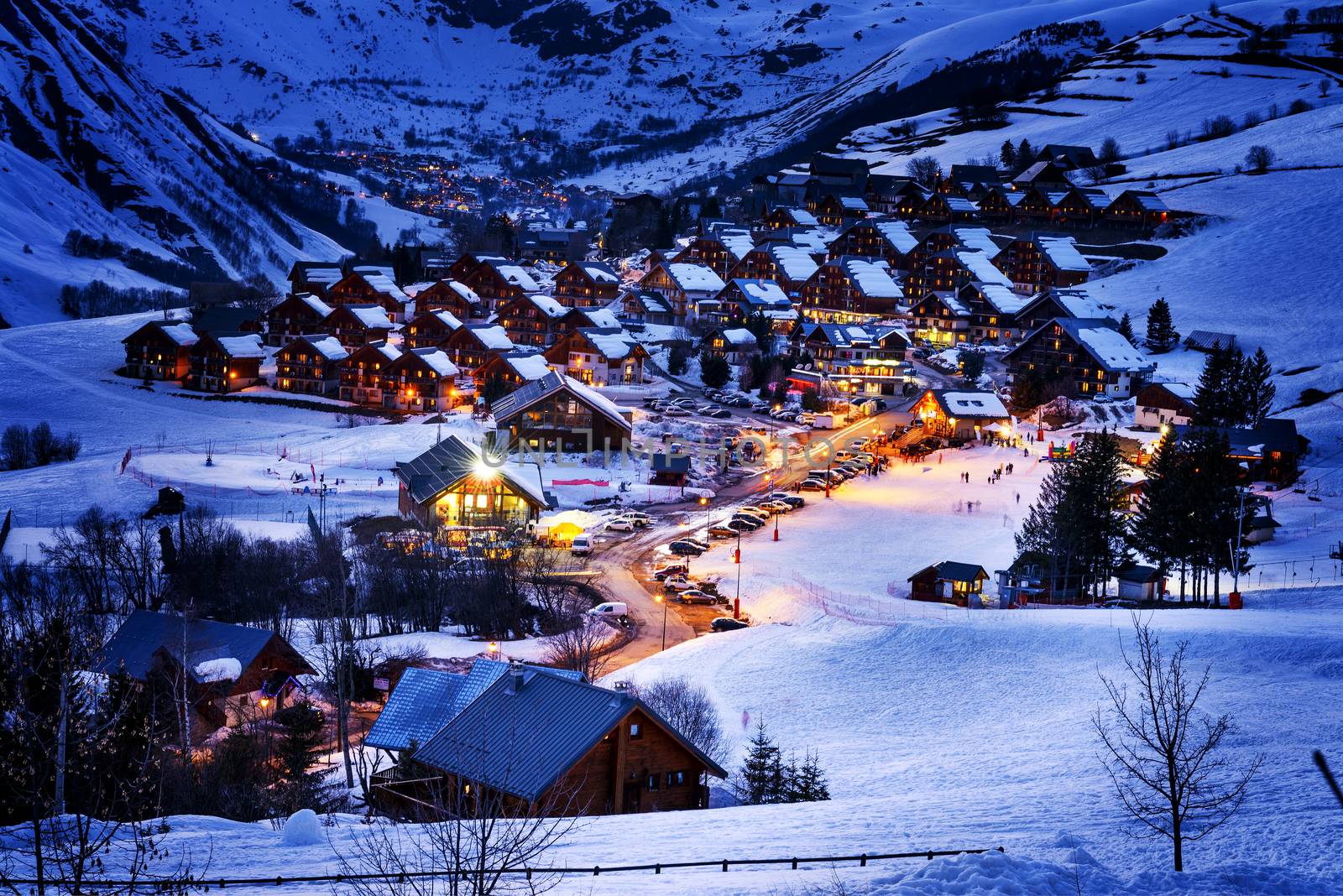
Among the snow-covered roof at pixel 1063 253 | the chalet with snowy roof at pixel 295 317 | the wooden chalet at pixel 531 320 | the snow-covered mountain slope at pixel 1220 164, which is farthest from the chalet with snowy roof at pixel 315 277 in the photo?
the snow-covered mountain slope at pixel 1220 164

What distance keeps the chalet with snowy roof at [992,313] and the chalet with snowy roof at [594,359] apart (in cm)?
1924

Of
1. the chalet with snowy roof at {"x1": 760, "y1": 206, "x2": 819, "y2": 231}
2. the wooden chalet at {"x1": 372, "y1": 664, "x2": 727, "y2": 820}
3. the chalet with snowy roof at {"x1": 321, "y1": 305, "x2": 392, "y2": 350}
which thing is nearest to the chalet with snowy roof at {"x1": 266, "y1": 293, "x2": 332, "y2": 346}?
the chalet with snowy roof at {"x1": 321, "y1": 305, "x2": 392, "y2": 350}

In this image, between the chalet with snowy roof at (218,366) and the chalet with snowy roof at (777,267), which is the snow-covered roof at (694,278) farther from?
the chalet with snowy roof at (218,366)

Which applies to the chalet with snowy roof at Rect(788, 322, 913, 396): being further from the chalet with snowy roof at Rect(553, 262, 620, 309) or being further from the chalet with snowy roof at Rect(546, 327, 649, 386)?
the chalet with snowy roof at Rect(553, 262, 620, 309)

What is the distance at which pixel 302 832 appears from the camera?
13.3 meters

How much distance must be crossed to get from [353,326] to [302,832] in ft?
182

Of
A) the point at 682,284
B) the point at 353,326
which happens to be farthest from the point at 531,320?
the point at 353,326

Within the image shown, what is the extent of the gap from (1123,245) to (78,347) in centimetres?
5716

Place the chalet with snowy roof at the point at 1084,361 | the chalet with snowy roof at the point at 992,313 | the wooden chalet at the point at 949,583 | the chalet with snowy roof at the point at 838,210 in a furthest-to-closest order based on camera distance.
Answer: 1. the chalet with snowy roof at the point at 838,210
2. the chalet with snowy roof at the point at 992,313
3. the chalet with snowy roof at the point at 1084,361
4. the wooden chalet at the point at 949,583

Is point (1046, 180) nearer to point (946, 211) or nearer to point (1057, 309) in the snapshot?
point (946, 211)

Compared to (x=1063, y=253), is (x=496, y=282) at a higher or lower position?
lower

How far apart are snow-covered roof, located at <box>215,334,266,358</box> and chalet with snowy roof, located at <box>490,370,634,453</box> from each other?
18.9 meters

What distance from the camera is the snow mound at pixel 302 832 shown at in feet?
43.5

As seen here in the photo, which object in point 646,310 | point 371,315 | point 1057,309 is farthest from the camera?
point 646,310
